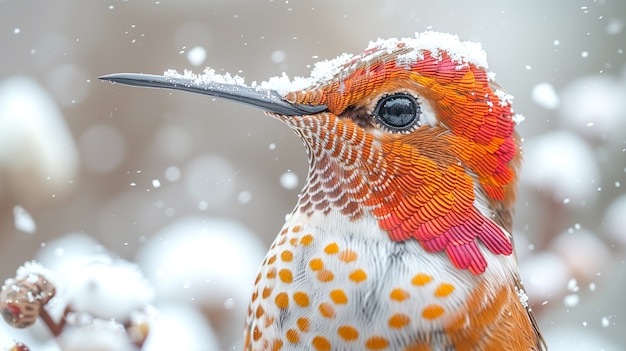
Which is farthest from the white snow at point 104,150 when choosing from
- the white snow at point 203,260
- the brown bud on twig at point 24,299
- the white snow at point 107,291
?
the brown bud on twig at point 24,299

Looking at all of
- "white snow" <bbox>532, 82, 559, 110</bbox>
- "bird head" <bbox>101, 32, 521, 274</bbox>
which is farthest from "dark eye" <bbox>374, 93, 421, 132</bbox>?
"white snow" <bbox>532, 82, 559, 110</bbox>

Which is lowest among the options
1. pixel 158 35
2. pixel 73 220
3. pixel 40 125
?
pixel 73 220

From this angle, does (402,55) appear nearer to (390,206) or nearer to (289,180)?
(390,206)

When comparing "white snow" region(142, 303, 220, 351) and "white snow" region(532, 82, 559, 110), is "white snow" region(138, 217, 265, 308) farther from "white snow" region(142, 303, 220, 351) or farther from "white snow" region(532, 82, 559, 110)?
"white snow" region(532, 82, 559, 110)

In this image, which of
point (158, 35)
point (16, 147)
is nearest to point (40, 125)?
point (16, 147)

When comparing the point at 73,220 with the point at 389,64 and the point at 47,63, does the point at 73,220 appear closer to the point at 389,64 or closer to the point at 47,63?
the point at 47,63

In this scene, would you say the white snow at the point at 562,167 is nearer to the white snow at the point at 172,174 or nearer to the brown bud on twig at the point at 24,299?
the white snow at the point at 172,174
